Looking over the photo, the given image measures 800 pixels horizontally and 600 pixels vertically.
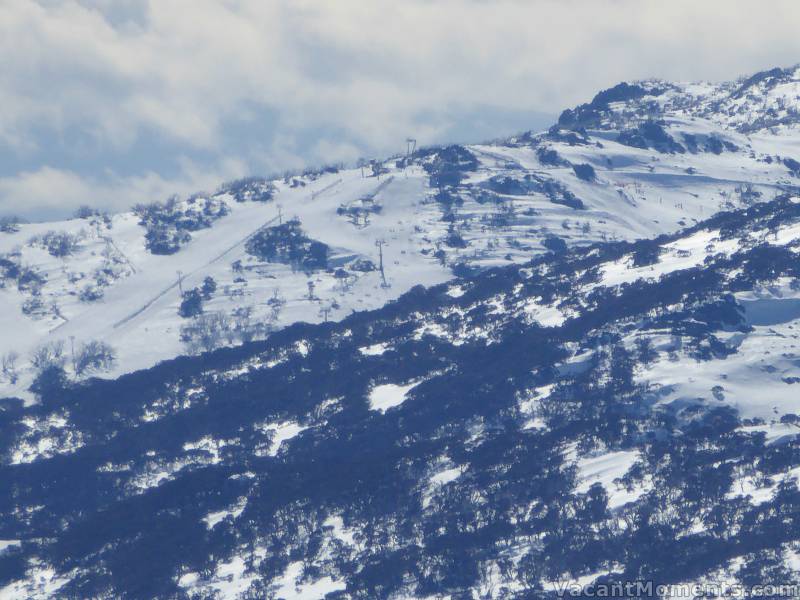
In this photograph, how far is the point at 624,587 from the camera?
183 metres

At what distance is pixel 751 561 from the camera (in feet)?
599

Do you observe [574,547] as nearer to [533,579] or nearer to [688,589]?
[533,579]

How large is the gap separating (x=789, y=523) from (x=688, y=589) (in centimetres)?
1824

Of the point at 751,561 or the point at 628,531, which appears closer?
the point at 751,561

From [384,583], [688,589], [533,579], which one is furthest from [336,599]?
[688,589]

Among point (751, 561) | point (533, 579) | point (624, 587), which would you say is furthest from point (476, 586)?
point (751, 561)

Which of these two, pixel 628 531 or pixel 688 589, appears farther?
pixel 628 531

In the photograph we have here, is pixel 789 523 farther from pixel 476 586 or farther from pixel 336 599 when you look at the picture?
pixel 336 599

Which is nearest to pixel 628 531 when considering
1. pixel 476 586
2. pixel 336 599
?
pixel 476 586

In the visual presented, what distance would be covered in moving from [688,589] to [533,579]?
1914cm

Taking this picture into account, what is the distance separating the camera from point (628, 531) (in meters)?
198

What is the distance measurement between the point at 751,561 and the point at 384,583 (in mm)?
42681

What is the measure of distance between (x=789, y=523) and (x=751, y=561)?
11.0 metres

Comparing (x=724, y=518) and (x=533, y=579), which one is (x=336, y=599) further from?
(x=724, y=518)
